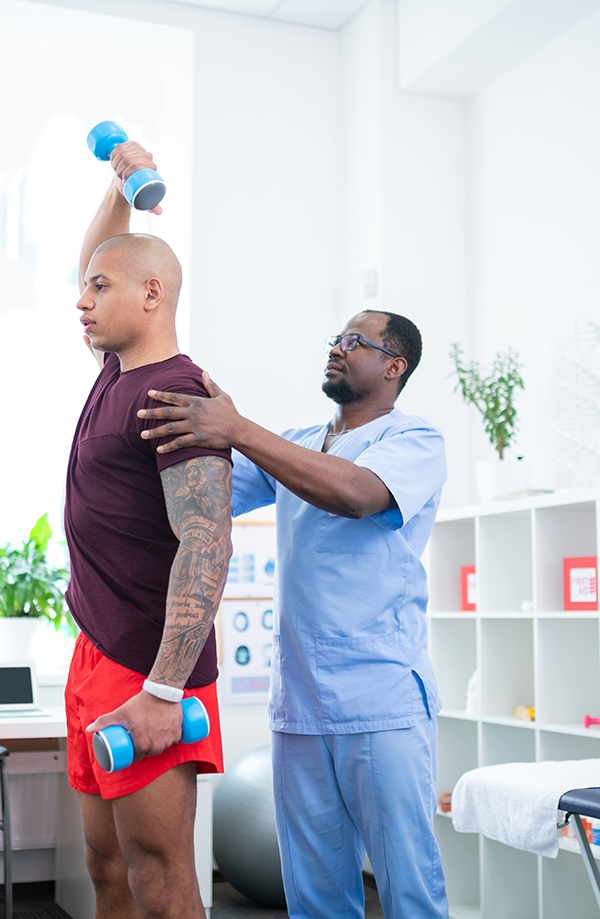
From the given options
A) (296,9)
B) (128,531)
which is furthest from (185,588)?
(296,9)

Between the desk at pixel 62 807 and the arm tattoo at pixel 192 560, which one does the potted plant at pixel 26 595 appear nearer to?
the desk at pixel 62 807

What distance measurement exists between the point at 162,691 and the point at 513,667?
6.50 feet

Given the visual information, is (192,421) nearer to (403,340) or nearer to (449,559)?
(403,340)

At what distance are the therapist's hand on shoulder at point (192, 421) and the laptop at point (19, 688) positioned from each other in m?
1.82

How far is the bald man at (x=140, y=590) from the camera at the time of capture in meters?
1.20

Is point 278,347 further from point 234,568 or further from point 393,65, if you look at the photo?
point 393,65

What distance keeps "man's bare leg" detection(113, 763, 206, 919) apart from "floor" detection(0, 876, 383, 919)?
1841 millimetres

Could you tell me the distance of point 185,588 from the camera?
119cm

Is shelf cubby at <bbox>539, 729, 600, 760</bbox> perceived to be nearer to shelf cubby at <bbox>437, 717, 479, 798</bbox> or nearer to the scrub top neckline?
shelf cubby at <bbox>437, 717, 479, 798</bbox>

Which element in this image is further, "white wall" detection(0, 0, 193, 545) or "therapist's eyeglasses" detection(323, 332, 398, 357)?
"white wall" detection(0, 0, 193, 545)

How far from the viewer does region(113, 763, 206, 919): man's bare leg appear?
3.98 feet

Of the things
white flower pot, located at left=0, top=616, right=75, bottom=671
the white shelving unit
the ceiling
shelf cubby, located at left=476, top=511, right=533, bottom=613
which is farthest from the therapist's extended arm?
the ceiling

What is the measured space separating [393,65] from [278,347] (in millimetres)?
1207

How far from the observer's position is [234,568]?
3.53m
